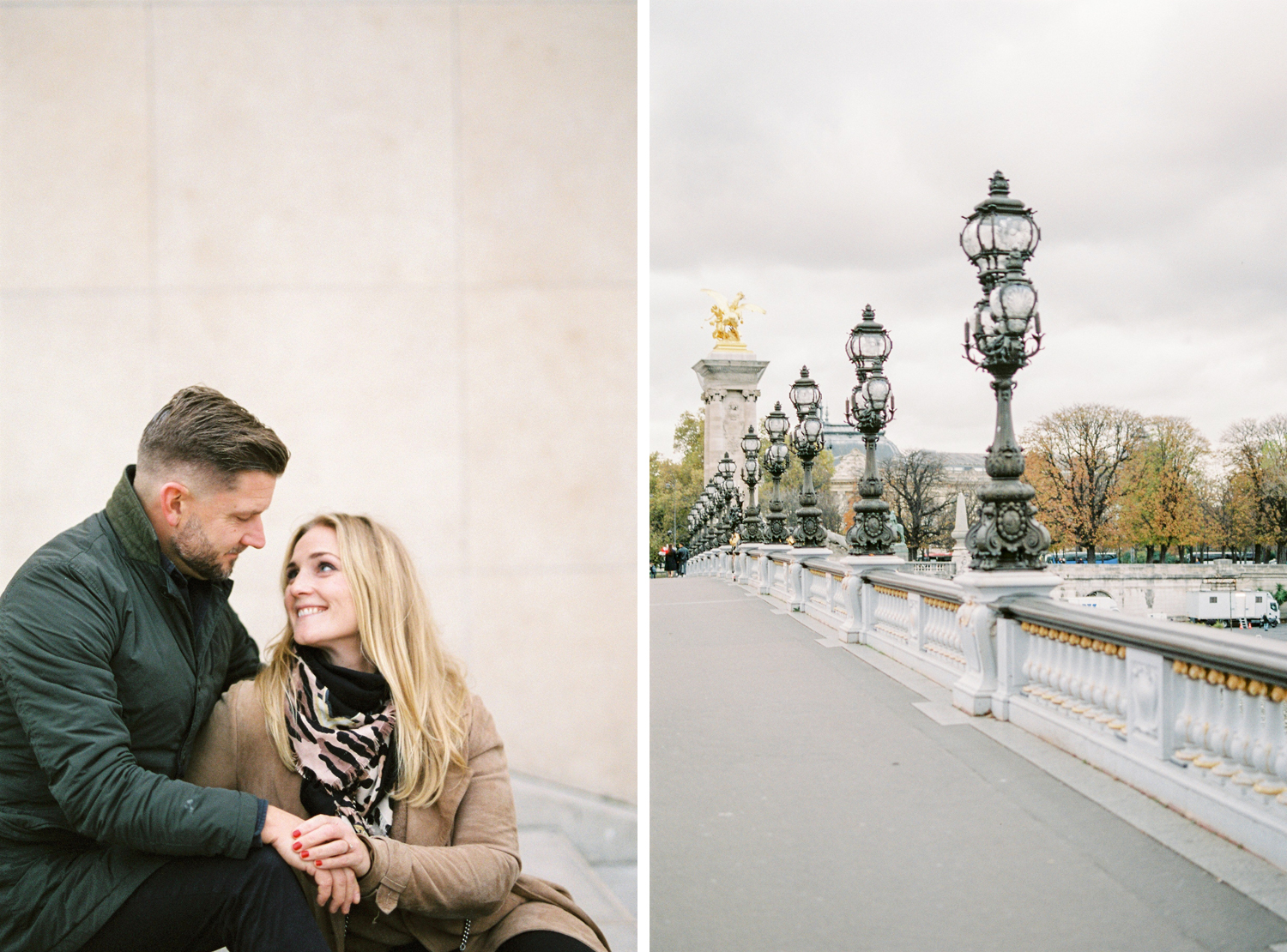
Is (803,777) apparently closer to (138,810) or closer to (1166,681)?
(1166,681)

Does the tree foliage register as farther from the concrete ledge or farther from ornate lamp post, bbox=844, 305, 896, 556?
the concrete ledge

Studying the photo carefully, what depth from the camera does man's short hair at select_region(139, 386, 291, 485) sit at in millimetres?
2188

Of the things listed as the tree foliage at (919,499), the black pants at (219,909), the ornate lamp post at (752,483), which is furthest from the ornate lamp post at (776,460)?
the tree foliage at (919,499)

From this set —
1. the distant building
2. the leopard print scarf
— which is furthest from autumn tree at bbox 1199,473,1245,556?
the leopard print scarf

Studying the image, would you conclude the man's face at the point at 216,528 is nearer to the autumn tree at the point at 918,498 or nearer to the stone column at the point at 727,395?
the stone column at the point at 727,395

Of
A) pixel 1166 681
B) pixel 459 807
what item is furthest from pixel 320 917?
pixel 1166 681

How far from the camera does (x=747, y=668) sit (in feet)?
25.5

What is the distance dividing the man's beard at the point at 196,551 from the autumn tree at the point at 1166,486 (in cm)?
1617

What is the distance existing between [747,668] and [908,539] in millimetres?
39165

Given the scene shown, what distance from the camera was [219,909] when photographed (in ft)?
6.36

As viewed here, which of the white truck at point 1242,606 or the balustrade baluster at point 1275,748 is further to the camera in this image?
the white truck at point 1242,606

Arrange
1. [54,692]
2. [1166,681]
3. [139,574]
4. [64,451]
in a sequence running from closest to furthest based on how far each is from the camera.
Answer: [54,692] → [139,574] → [64,451] → [1166,681]

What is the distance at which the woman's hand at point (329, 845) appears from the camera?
1934 millimetres

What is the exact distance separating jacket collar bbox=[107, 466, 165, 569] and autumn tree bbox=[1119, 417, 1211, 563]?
53.5 ft
